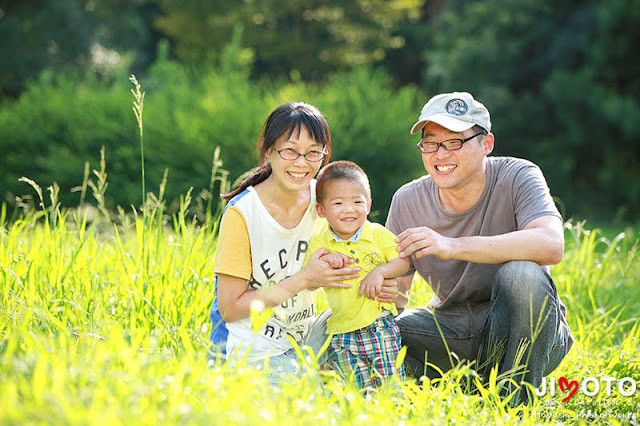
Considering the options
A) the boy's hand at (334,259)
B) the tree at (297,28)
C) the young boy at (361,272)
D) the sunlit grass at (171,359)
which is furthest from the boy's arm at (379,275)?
the tree at (297,28)

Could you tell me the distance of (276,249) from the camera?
115 inches

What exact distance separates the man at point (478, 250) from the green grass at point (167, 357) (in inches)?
8.3

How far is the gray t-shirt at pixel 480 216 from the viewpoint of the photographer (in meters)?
3.12

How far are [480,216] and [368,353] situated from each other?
2.93ft

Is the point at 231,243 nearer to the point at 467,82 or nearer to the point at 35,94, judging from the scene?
the point at 35,94

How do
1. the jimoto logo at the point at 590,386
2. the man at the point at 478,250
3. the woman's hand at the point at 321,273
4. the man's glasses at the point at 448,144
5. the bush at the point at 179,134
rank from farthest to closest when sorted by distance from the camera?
the bush at the point at 179,134
the man's glasses at the point at 448,144
the jimoto logo at the point at 590,386
the man at the point at 478,250
the woman's hand at the point at 321,273

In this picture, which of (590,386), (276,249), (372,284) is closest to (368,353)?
(372,284)

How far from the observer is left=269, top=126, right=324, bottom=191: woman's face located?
2.86 meters

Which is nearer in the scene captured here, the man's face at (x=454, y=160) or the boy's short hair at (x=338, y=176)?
the boy's short hair at (x=338, y=176)

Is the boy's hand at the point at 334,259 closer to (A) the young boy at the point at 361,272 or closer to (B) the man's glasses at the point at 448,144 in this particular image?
(A) the young boy at the point at 361,272

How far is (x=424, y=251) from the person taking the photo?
2.77 meters

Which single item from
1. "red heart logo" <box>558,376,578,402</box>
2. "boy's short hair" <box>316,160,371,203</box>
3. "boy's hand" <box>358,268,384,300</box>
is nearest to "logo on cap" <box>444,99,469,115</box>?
"boy's short hair" <box>316,160,371,203</box>

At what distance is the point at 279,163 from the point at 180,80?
9.81 metres

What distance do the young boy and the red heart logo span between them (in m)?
0.81
